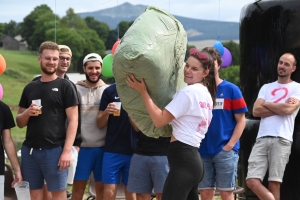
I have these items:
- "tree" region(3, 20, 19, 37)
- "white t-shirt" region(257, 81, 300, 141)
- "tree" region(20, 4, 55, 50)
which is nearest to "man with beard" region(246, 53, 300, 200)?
"white t-shirt" region(257, 81, 300, 141)

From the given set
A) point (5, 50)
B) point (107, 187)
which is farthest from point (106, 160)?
point (5, 50)

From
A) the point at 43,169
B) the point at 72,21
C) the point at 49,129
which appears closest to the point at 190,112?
the point at 49,129

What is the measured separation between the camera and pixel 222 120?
5680 millimetres

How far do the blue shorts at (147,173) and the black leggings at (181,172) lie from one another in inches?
48.5

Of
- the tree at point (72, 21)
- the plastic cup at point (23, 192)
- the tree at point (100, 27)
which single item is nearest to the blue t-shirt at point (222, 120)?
the plastic cup at point (23, 192)

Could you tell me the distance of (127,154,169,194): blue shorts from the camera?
225 inches

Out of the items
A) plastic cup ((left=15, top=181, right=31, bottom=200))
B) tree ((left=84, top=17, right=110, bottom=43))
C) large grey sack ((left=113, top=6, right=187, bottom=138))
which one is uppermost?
tree ((left=84, top=17, right=110, bottom=43))

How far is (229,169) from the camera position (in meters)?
5.63

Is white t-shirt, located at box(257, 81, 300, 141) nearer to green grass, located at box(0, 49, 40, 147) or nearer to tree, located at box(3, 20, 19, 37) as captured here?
green grass, located at box(0, 49, 40, 147)

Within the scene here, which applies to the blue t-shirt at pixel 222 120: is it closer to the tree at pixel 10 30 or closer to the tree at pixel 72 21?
the tree at pixel 10 30

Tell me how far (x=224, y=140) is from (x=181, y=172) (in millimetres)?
1348

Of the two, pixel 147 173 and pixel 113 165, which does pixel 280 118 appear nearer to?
pixel 147 173

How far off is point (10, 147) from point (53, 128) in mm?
411

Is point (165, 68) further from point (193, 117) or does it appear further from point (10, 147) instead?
point (10, 147)
